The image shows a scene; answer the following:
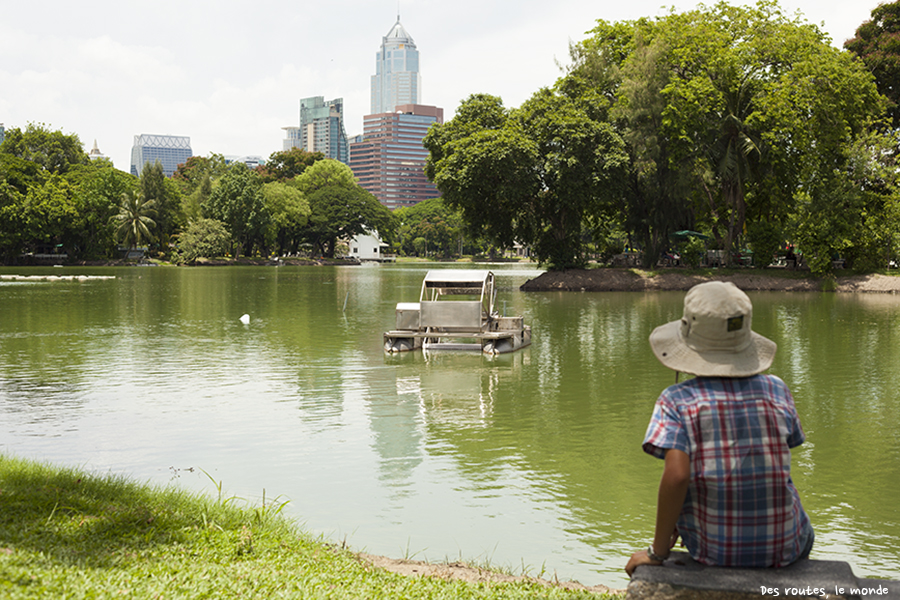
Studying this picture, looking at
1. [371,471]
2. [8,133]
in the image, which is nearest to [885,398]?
[371,471]

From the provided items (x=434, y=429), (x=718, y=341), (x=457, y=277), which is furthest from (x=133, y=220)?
(x=718, y=341)

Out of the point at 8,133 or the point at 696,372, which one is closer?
the point at 696,372

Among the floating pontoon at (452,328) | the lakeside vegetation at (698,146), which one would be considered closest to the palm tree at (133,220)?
the lakeside vegetation at (698,146)

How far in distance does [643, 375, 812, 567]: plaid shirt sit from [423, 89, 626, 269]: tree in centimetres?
3751

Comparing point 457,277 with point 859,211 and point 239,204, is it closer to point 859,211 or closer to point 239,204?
point 859,211

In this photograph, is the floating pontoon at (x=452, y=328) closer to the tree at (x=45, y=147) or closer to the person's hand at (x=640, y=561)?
the person's hand at (x=640, y=561)

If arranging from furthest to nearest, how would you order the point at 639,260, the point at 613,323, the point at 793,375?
1. the point at 639,260
2. the point at 613,323
3. the point at 793,375

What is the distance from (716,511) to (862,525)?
4.54m

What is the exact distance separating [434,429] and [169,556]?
5.94 meters

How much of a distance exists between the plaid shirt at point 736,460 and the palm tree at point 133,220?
299ft

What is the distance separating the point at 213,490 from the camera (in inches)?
300

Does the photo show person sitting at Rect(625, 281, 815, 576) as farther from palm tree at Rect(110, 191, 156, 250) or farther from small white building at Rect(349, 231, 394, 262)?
small white building at Rect(349, 231, 394, 262)

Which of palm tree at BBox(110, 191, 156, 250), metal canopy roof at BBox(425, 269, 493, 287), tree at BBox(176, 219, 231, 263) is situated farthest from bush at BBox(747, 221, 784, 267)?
palm tree at BBox(110, 191, 156, 250)

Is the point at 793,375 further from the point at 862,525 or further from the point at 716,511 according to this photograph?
the point at 716,511
